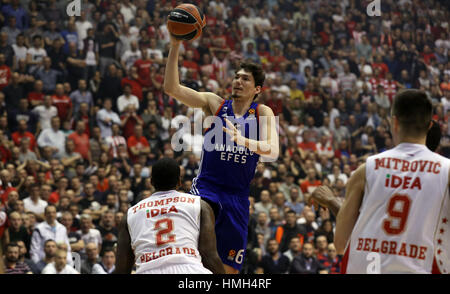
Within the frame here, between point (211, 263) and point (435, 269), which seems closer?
point (435, 269)

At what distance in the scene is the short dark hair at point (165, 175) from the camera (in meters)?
5.34

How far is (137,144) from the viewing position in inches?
559

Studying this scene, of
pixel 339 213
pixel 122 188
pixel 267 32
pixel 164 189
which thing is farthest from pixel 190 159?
pixel 339 213

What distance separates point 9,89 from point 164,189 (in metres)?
9.71

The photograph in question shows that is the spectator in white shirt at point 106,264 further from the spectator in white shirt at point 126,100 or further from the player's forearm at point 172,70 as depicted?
the player's forearm at point 172,70

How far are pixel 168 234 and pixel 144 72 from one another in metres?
11.2

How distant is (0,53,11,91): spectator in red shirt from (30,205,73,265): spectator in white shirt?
4195 millimetres

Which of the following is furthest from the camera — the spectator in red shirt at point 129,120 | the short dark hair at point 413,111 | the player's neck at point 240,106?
the spectator in red shirt at point 129,120

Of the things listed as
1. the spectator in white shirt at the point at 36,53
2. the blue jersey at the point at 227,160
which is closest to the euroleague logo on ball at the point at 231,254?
the blue jersey at the point at 227,160

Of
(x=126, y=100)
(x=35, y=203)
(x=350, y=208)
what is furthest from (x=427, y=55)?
(x=350, y=208)

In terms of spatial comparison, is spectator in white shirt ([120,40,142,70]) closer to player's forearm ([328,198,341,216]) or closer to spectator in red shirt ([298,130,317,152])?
spectator in red shirt ([298,130,317,152])

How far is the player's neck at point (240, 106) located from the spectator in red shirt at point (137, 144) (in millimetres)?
7337

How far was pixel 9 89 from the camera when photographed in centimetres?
1411

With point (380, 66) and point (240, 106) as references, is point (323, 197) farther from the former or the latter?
point (380, 66)
